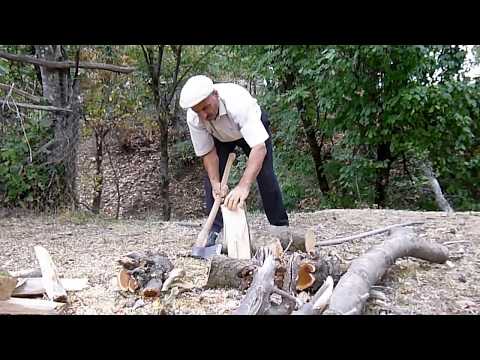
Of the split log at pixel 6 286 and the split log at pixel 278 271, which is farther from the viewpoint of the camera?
the split log at pixel 278 271

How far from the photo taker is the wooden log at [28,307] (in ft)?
5.83

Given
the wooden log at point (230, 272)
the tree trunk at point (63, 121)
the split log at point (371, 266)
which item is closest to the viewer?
the split log at point (371, 266)

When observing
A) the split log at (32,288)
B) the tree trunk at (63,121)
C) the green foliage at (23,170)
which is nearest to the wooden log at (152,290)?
the split log at (32,288)

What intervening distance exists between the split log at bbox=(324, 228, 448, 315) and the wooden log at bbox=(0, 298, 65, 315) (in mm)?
980

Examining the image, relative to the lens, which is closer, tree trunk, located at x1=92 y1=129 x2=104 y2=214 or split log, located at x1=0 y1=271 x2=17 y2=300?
split log, located at x1=0 y1=271 x2=17 y2=300

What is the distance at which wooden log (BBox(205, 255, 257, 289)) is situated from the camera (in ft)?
6.68

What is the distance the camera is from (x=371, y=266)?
1904mm

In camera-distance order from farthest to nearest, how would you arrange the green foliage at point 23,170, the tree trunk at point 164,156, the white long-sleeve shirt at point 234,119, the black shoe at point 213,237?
the tree trunk at point 164,156, the green foliage at point 23,170, the black shoe at point 213,237, the white long-sleeve shirt at point 234,119

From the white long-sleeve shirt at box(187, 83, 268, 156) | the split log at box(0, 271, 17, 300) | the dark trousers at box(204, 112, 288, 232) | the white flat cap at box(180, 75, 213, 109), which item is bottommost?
the split log at box(0, 271, 17, 300)

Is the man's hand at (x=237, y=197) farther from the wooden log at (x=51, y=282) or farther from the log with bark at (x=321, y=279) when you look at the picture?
the wooden log at (x=51, y=282)

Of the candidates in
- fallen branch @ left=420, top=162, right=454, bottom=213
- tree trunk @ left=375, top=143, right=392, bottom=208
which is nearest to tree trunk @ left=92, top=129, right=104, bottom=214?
tree trunk @ left=375, top=143, right=392, bottom=208

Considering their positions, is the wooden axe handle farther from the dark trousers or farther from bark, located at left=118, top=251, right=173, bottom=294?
bark, located at left=118, top=251, right=173, bottom=294
